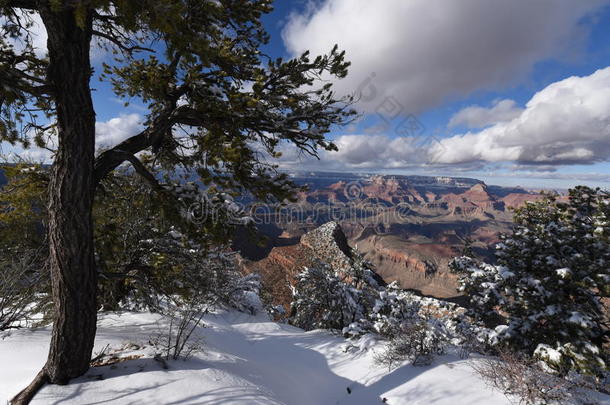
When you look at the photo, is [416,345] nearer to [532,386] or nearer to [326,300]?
[532,386]

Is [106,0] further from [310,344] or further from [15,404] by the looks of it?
[310,344]

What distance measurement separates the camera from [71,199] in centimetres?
387

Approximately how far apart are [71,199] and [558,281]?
1200 cm

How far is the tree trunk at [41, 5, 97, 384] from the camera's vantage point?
369cm

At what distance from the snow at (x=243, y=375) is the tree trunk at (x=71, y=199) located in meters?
0.59

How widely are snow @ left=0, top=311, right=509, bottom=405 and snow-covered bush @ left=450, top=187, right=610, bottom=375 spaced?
2809mm

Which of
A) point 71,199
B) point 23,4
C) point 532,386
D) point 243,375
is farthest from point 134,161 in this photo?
point 532,386

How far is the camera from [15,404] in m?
3.50

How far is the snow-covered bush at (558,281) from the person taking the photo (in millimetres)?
7598

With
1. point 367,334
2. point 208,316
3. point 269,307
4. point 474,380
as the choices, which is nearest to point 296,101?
point 474,380

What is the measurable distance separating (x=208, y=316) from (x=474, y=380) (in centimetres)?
1062

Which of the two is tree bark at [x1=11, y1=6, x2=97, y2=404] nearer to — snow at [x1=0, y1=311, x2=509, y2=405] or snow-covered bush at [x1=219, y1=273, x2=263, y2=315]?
snow at [x1=0, y1=311, x2=509, y2=405]

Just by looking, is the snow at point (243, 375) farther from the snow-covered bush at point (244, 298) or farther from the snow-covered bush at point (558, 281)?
the snow-covered bush at point (244, 298)

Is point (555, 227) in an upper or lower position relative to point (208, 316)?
upper
